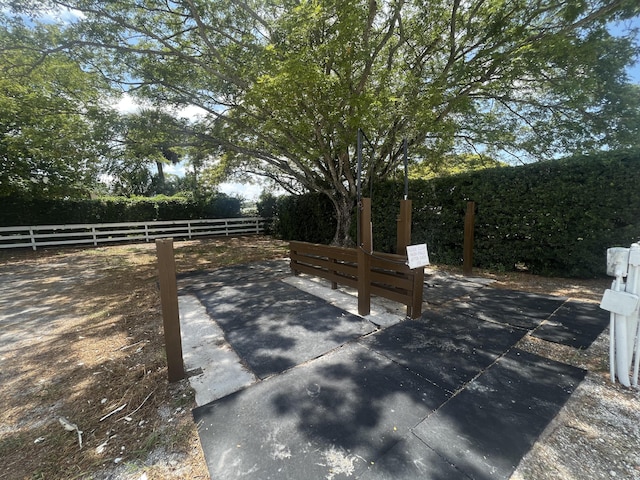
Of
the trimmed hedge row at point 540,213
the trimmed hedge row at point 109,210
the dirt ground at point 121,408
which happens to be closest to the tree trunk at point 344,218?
the trimmed hedge row at point 540,213

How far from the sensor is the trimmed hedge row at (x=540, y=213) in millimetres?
3963

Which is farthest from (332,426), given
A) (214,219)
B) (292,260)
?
(214,219)

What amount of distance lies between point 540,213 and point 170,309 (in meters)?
5.82

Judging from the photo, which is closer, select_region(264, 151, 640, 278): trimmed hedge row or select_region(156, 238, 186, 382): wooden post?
select_region(156, 238, 186, 382): wooden post

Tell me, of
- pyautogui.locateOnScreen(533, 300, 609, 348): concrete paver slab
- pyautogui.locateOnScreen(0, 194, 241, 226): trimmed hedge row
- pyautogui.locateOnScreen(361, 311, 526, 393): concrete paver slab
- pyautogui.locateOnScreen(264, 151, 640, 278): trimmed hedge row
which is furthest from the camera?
pyautogui.locateOnScreen(0, 194, 241, 226): trimmed hedge row

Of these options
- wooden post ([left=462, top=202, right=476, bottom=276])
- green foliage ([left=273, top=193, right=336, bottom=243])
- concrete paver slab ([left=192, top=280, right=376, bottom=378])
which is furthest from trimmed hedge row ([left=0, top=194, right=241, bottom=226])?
wooden post ([left=462, top=202, right=476, bottom=276])

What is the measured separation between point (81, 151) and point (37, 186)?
3.90m

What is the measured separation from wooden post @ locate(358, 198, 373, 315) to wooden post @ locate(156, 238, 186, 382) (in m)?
1.98

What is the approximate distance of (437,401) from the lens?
1.78m

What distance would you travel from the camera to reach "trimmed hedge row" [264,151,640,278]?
13.0ft

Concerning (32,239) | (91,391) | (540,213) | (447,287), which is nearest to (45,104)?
(32,239)

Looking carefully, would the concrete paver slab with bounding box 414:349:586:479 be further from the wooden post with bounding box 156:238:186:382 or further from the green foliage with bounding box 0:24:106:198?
the green foliage with bounding box 0:24:106:198

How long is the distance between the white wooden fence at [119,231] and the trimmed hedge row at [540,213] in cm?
906

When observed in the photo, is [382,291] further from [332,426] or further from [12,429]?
[12,429]
